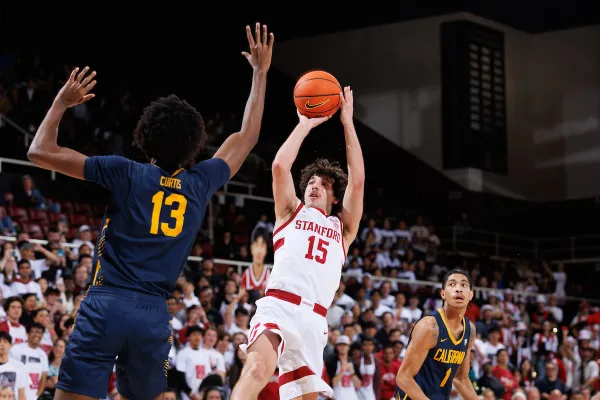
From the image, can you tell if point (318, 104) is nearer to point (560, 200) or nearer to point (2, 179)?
point (2, 179)

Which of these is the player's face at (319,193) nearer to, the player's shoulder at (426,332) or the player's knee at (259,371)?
the player's knee at (259,371)

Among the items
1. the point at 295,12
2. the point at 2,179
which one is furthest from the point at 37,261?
the point at 295,12

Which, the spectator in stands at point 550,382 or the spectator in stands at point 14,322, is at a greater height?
the spectator in stands at point 14,322

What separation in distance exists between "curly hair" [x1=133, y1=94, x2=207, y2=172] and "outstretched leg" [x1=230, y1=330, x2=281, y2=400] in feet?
5.77

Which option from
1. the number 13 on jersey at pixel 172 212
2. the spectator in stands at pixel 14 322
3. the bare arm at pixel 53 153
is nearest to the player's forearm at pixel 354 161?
the number 13 on jersey at pixel 172 212

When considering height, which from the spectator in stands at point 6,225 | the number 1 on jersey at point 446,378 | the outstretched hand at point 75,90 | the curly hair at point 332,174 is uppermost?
the outstretched hand at point 75,90

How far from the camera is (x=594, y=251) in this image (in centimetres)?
2330

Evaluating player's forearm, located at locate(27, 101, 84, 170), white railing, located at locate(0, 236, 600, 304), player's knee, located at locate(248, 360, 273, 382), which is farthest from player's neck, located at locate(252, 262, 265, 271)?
player's forearm, located at locate(27, 101, 84, 170)

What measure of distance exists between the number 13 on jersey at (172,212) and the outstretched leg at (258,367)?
63.4 inches

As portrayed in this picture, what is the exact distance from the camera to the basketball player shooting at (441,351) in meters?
6.95

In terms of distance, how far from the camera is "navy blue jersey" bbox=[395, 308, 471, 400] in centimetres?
702

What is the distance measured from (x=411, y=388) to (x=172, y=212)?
3.34 m

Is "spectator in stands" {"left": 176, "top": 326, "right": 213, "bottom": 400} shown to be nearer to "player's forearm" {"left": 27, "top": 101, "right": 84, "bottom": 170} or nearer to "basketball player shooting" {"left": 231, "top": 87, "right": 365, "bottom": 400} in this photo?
"basketball player shooting" {"left": 231, "top": 87, "right": 365, "bottom": 400}

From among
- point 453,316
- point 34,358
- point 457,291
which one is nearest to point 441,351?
point 453,316
